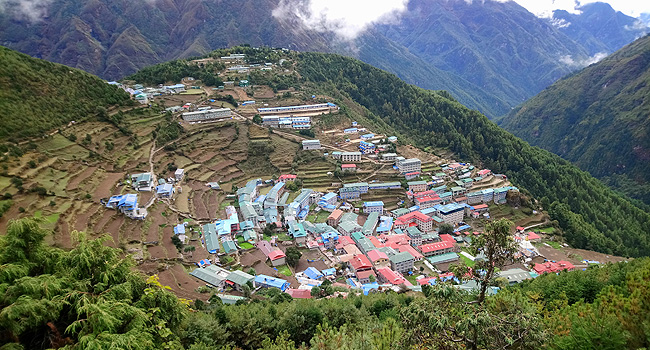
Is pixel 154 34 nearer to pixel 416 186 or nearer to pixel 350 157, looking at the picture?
pixel 350 157

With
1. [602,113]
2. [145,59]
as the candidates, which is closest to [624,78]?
[602,113]

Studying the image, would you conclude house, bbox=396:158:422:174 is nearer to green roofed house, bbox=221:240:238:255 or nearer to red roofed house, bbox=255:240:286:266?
red roofed house, bbox=255:240:286:266

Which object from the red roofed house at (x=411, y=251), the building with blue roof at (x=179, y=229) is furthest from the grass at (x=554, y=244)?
the building with blue roof at (x=179, y=229)

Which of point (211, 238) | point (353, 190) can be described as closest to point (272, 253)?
point (211, 238)

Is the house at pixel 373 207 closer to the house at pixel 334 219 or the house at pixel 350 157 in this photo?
the house at pixel 334 219

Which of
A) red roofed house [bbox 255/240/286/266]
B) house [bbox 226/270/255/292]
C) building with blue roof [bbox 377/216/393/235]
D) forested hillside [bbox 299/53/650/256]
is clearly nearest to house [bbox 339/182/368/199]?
building with blue roof [bbox 377/216/393/235]

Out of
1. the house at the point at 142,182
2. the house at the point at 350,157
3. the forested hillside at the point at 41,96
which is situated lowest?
the house at the point at 142,182
